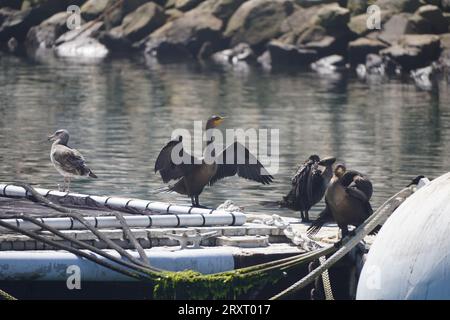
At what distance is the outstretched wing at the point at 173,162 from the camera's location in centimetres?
1927

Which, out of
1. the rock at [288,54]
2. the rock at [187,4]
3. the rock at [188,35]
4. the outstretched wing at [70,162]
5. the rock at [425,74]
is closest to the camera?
the outstretched wing at [70,162]

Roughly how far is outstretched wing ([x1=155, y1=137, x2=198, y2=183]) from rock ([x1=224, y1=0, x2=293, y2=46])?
47.7 meters

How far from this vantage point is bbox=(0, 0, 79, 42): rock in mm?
76438

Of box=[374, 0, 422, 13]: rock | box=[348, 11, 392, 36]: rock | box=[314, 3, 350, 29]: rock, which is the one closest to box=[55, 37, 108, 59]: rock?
box=[314, 3, 350, 29]: rock

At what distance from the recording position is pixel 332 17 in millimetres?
63531

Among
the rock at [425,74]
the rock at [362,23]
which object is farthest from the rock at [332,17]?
the rock at [425,74]

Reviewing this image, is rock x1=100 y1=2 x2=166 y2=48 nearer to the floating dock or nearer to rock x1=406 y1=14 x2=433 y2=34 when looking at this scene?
rock x1=406 y1=14 x2=433 y2=34

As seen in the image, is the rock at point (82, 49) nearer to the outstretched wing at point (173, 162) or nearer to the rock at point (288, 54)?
the rock at point (288, 54)

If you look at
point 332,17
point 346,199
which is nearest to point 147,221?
point 346,199

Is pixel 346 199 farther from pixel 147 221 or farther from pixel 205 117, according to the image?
pixel 205 117

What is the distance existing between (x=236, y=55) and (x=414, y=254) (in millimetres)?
55040

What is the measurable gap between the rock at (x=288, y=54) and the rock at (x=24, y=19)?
16.5 m

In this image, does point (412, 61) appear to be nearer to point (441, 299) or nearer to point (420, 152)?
point (420, 152)
